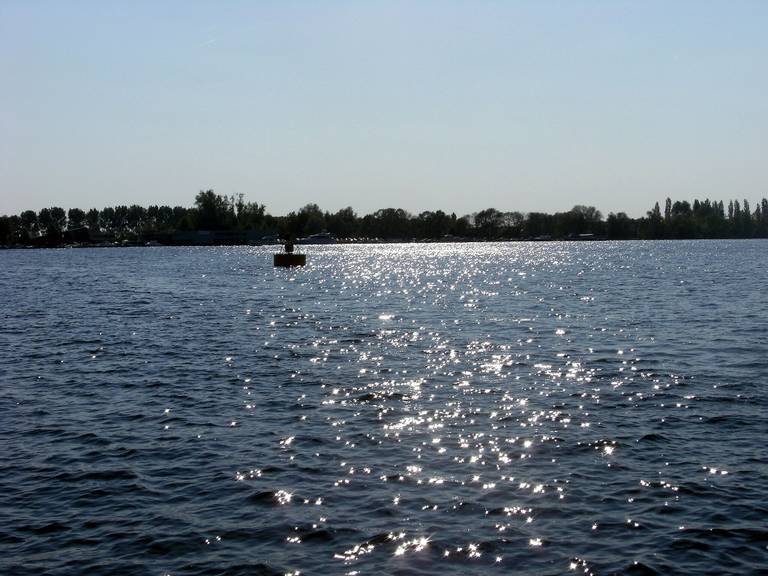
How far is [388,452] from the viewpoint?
20797 millimetres

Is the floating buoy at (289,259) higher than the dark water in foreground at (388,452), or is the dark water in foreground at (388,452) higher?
the floating buoy at (289,259)

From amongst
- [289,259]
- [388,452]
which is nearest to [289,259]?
[289,259]

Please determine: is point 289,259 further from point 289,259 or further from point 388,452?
point 388,452

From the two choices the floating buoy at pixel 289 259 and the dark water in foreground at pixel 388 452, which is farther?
the floating buoy at pixel 289 259

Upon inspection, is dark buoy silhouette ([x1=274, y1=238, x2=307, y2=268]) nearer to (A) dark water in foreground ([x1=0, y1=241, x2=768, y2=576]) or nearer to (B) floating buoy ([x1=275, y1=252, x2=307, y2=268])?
(B) floating buoy ([x1=275, y1=252, x2=307, y2=268])

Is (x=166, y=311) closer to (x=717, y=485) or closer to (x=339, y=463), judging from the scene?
(x=339, y=463)

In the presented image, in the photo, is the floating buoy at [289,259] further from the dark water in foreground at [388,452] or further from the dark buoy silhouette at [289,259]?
the dark water in foreground at [388,452]

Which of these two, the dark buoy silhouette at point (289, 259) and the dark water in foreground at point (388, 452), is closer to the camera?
the dark water in foreground at point (388, 452)

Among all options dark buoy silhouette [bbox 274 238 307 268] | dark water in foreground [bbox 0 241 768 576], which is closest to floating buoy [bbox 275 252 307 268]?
dark buoy silhouette [bbox 274 238 307 268]

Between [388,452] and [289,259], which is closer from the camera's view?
[388,452]

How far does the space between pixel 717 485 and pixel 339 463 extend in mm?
8687

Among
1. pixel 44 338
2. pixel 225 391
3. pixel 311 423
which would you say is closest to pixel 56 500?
pixel 311 423

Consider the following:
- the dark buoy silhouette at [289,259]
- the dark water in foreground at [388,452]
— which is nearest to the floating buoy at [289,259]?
the dark buoy silhouette at [289,259]

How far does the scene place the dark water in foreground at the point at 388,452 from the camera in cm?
1477
